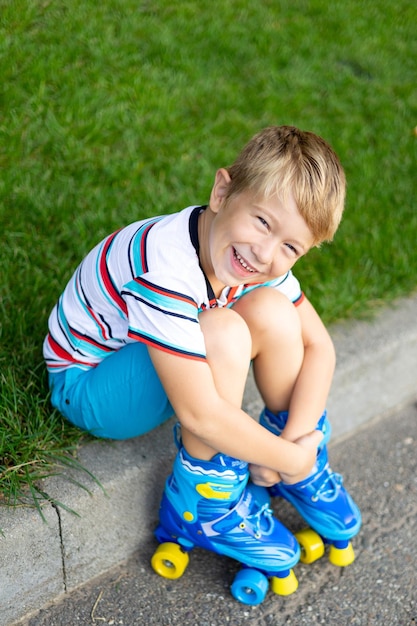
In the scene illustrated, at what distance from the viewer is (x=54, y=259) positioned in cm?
266

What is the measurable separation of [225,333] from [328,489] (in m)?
0.67

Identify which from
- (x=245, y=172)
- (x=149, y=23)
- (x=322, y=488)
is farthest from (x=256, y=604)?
(x=149, y=23)

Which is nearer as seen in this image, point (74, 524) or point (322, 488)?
point (74, 524)

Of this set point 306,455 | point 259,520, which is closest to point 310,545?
point 259,520

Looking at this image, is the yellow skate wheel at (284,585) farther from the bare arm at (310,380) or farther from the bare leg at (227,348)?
the bare leg at (227,348)

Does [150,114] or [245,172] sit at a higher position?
[245,172]

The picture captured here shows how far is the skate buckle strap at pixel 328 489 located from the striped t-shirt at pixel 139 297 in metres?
0.54

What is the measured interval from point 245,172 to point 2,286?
3.29ft

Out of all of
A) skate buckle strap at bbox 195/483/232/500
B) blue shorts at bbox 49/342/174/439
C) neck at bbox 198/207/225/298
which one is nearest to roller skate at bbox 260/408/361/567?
skate buckle strap at bbox 195/483/232/500

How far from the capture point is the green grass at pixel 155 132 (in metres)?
2.45

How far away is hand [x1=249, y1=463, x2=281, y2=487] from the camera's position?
2.06 meters

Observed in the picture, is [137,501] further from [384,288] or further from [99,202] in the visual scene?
[384,288]

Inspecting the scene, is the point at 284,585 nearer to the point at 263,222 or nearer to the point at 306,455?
the point at 306,455

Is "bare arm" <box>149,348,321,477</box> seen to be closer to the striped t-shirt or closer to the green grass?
the striped t-shirt
